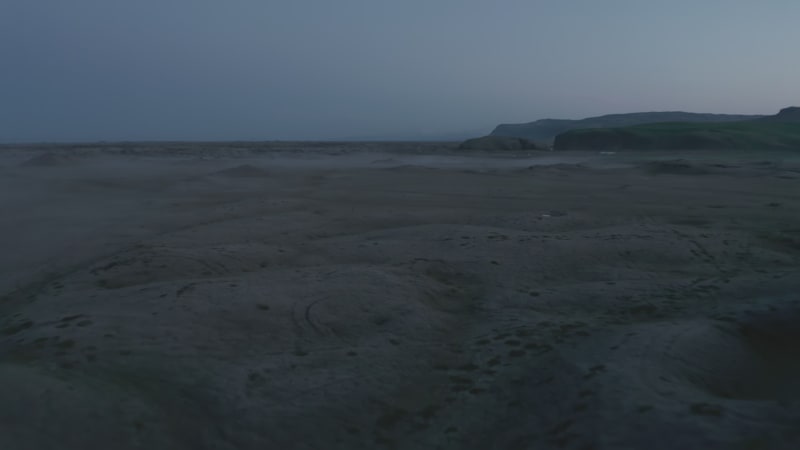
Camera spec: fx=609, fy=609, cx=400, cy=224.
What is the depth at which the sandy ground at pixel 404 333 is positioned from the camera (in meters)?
3.09

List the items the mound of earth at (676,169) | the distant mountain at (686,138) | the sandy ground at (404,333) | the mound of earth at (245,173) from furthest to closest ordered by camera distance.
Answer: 1. the distant mountain at (686,138)
2. the mound of earth at (245,173)
3. the mound of earth at (676,169)
4. the sandy ground at (404,333)

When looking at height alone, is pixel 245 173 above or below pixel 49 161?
below

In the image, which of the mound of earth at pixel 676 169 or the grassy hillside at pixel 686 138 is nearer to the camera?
the mound of earth at pixel 676 169

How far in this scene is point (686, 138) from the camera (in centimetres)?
2931

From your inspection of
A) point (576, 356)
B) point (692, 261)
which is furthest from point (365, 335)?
point (692, 261)

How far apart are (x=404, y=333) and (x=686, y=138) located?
2894 centimetres

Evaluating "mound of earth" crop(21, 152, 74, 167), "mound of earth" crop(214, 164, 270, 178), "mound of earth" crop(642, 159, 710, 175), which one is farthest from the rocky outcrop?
"mound of earth" crop(21, 152, 74, 167)

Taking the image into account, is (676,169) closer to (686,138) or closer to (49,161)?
(686,138)

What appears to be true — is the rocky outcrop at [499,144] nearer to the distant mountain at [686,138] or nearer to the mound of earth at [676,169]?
the distant mountain at [686,138]

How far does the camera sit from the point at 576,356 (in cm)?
378

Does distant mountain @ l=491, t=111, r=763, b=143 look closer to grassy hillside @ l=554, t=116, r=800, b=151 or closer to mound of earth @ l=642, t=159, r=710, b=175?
grassy hillside @ l=554, t=116, r=800, b=151

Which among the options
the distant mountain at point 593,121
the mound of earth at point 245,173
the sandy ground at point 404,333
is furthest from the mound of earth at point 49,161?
the distant mountain at point 593,121

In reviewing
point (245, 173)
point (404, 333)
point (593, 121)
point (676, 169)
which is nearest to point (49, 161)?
point (245, 173)

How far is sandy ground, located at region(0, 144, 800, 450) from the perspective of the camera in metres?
3.09
